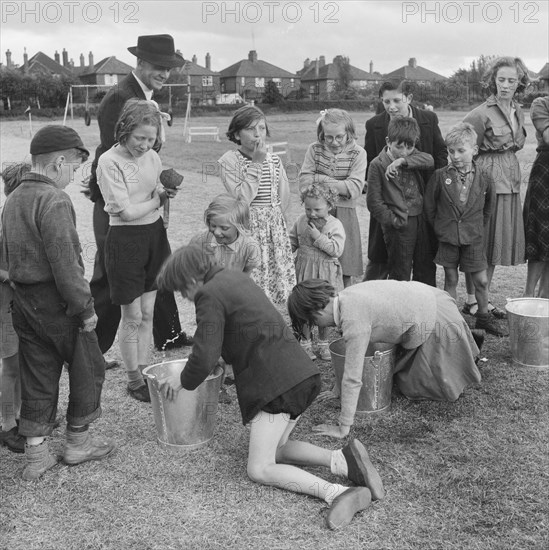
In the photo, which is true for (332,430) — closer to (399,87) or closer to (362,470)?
(362,470)

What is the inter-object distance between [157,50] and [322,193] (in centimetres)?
138

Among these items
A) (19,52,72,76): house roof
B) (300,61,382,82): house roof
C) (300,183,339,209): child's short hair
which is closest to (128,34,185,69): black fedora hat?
(300,183,339,209): child's short hair

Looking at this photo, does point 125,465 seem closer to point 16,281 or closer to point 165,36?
point 16,281

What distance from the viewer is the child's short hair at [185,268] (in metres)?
3.05

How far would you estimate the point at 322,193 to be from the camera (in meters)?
4.36

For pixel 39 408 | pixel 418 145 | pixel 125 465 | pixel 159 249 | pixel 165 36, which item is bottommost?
pixel 125 465

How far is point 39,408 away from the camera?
3.31 m

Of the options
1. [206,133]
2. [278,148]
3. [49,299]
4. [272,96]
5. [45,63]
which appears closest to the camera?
[49,299]

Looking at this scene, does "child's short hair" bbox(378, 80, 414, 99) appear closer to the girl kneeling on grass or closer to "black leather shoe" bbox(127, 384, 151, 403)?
the girl kneeling on grass

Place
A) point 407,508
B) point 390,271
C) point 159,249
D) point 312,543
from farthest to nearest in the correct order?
point 390,271 < point 159,249 < point 407,508 < point 312,543

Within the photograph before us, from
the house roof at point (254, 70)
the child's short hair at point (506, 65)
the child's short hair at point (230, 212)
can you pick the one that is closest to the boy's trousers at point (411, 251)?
the child's short hair at point (506, 65)

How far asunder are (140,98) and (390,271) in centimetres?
223

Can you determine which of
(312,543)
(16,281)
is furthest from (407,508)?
(16,281)

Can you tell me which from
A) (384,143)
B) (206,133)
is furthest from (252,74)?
(384,143)
